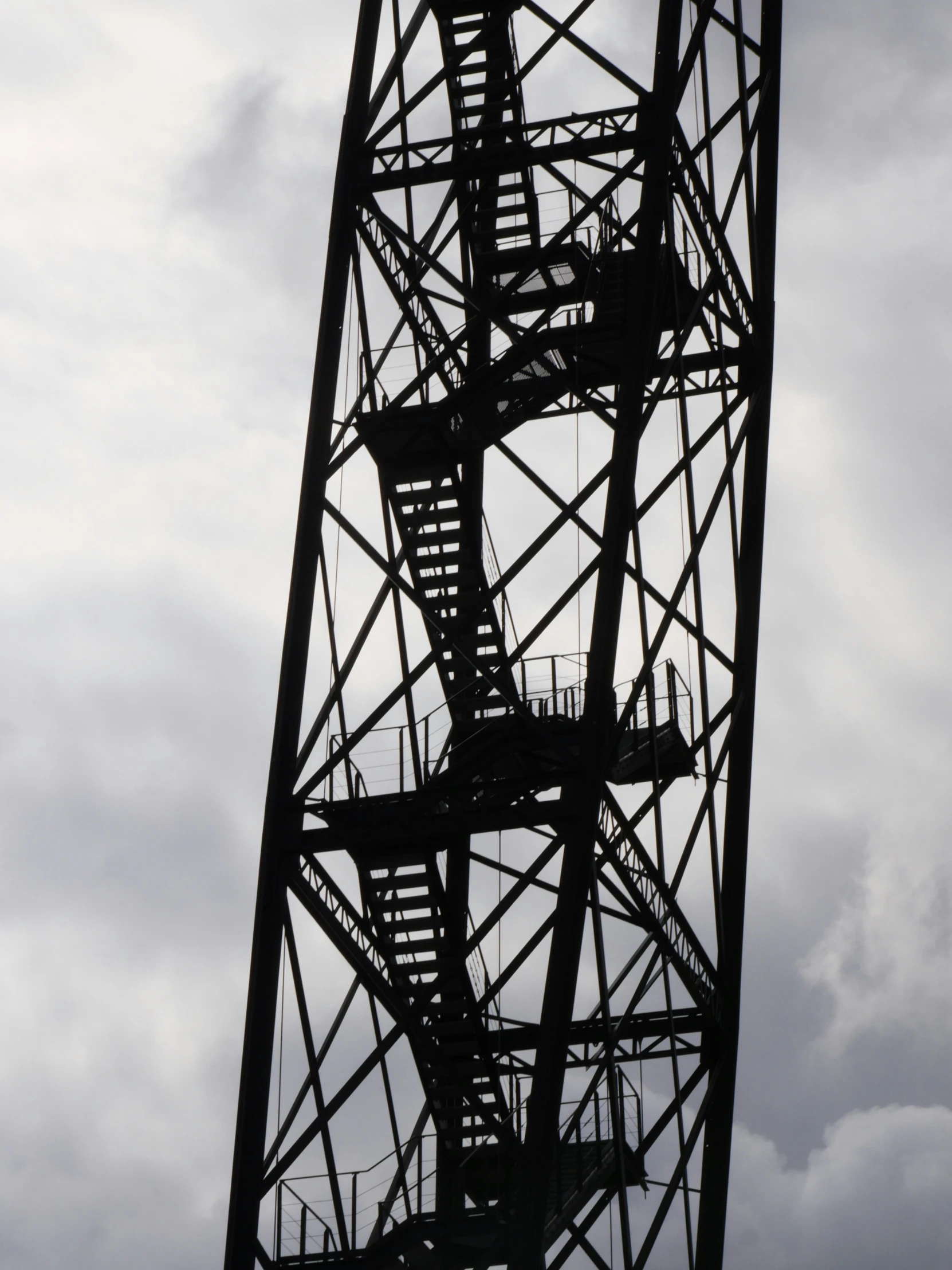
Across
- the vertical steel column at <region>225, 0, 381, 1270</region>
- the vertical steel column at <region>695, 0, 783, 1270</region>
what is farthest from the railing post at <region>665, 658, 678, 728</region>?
the vertical steel column at <region>225, 0, 381, 1270</region>

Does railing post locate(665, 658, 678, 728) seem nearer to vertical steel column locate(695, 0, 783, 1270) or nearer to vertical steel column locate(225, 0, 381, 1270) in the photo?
vertical steel column locate(695, 0, 783, 1270)

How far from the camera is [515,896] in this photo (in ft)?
82.2

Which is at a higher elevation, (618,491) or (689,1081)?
(618,491)

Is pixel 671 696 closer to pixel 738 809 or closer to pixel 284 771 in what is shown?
pixel 738 809

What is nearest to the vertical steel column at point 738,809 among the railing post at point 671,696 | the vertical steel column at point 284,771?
the railing post at point 671,696

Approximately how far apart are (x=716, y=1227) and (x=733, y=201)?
1442 centimetres

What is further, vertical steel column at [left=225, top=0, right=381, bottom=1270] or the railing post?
the railing post

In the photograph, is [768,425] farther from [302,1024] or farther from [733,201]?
[302,1024]

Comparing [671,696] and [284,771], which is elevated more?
[671,696]

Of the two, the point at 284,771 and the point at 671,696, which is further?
the point at 671,696

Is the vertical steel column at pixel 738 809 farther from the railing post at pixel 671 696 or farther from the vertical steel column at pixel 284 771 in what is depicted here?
the vertical steel column at pixel 284 771

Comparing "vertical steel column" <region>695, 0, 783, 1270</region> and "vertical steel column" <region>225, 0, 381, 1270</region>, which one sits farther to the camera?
"vertical steel column" <region>695, 0, 783, 1270</region>

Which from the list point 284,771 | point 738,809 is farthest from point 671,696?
point 284,771

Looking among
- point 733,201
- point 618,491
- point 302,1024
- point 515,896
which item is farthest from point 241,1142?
point 733,201
